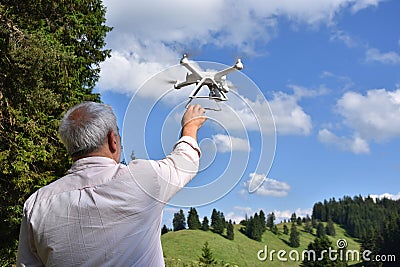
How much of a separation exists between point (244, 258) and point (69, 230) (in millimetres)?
22172

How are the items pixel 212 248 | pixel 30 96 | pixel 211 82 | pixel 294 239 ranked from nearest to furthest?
pixel 211 82, pixel 30 96, pixel 212 248, pixel 294 239

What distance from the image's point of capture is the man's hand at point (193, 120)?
1831 mm

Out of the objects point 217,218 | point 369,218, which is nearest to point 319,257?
point 369,218

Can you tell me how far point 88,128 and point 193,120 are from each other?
41 cm

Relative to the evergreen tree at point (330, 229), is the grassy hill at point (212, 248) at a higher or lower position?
lower

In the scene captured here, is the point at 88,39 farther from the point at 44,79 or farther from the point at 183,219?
the point at 183,219

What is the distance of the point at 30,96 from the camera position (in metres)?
12.2

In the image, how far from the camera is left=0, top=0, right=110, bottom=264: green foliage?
1162 centimetres

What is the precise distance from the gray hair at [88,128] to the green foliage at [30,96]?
998cm

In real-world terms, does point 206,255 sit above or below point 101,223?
below

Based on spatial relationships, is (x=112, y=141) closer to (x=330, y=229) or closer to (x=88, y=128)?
(x=88, y=128)

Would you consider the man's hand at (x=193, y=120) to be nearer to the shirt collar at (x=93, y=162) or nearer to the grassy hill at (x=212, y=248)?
the shirt collar at (x=93, y=162)

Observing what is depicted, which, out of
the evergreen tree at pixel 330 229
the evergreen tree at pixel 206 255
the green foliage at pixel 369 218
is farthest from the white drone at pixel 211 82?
the evergreen tree at pixel 330 229

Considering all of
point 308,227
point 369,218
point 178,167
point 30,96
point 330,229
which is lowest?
point 178,167
